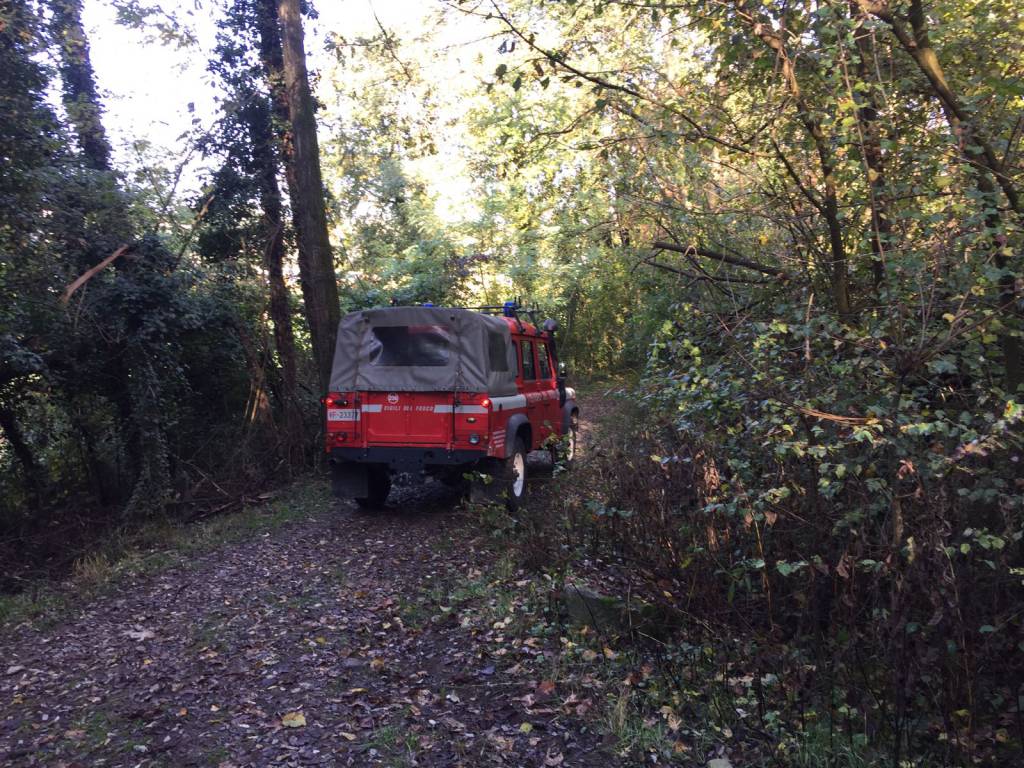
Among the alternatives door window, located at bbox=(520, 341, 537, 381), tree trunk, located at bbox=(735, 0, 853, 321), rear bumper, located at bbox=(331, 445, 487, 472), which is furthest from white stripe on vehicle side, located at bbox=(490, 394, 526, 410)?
tree trunk, located at bbox=(735, 0, 853, 321)

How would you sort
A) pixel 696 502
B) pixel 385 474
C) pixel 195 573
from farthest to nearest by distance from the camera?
pixel 385 474 → pixel 195 573 → pixel 696 502

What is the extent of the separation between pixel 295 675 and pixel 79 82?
1346 centimetres

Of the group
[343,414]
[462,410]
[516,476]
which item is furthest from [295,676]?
[516,476]

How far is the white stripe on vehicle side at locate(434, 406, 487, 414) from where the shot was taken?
335 inches

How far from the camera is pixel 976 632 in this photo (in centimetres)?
369

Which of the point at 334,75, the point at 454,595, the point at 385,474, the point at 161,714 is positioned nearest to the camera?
the point at 161,714

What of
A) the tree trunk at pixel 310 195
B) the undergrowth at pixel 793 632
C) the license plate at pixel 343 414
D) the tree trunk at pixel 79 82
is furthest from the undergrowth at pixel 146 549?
the tree trunk at pixel 79 82

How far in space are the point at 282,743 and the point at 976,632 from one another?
12.1ft

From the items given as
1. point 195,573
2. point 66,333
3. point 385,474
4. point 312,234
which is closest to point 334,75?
point 312,234

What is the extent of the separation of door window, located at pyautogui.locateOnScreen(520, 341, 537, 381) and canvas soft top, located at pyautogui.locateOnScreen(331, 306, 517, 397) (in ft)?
2.53

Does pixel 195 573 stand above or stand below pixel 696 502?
below

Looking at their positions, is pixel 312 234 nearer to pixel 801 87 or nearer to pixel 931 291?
pixel 801 87

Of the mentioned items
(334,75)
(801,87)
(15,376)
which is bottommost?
(15,376)

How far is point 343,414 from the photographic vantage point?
893 centimetres
